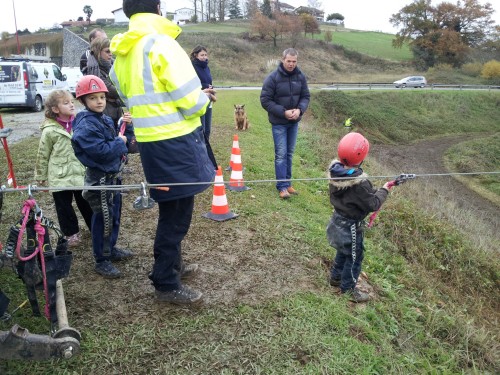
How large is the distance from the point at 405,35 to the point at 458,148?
2990 cm

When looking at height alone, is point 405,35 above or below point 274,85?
above

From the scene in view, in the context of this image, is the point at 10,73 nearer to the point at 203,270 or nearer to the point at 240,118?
the point at 240,118

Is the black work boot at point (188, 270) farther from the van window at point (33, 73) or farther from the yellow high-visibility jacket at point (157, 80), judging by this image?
the van window at point (33, 73)

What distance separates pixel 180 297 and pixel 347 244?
1.59m

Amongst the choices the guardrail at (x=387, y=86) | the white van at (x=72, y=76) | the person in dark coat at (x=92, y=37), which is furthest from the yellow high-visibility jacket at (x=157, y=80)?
the guardrail at (x=387, y=86)

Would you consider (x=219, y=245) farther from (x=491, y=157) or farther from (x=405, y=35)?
(x=405, y=35)

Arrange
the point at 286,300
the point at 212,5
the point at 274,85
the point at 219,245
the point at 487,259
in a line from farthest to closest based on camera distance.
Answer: the point at 212,5
the point at 487,259
the point at 274,85
the point at 219,245
the point at 286,300

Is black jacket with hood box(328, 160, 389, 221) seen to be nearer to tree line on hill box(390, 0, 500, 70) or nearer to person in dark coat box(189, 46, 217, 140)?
person in dark coat box(189, 46, 217, 140)

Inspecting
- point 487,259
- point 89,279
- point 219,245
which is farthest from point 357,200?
point 487,259

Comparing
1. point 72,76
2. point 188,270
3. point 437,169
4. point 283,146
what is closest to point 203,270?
point 188,270

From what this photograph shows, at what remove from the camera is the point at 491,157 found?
815 inches

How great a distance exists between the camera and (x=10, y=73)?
15.4m

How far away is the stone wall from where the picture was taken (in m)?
34.7

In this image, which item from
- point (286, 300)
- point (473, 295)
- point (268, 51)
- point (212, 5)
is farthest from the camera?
point (212, 5)
